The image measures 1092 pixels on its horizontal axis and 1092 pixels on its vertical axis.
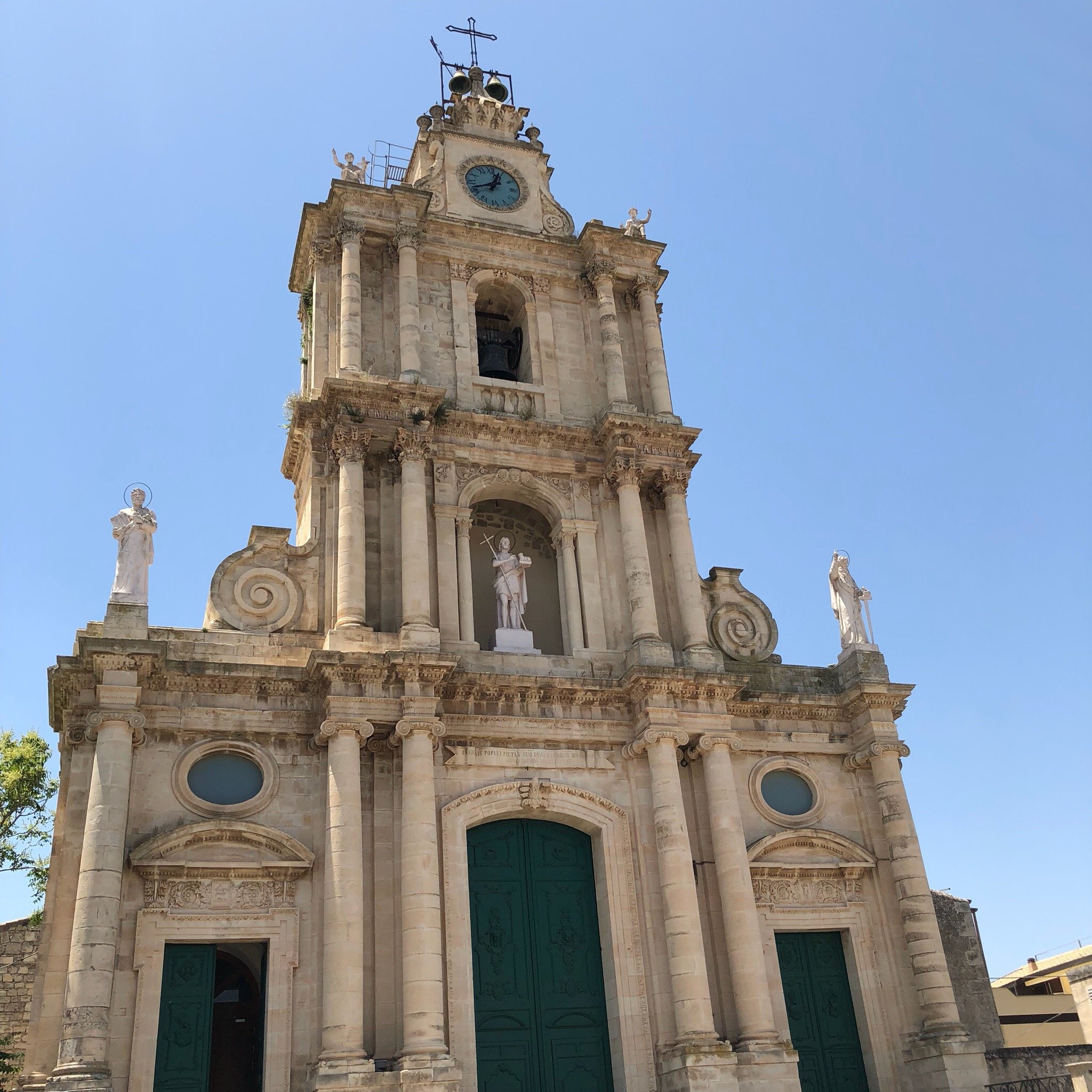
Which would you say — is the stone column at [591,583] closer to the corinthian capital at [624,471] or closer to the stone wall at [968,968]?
the corinthian capital at [624,471]

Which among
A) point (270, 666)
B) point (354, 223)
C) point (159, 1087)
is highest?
point (354, 223)

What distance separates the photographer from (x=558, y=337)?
2453cm

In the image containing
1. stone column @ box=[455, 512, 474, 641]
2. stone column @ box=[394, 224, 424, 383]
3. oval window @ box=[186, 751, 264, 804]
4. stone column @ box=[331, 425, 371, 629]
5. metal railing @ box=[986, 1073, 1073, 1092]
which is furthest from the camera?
stone column @ box=[394, 224, 424, 383]

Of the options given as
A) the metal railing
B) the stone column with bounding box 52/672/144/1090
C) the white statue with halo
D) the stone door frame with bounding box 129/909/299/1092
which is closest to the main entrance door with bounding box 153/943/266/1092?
the stone door frame with bounding box 129/909/299/1092

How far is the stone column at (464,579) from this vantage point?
67.0 feet

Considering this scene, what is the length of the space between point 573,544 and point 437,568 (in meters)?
2.89

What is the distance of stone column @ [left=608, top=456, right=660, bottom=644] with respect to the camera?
20859 mm

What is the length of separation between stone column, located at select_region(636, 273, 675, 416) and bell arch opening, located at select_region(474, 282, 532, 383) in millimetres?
2571

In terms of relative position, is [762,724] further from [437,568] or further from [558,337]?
[558,337]

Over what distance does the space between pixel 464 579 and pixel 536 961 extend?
22.1ft

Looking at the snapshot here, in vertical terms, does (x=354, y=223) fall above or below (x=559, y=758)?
above

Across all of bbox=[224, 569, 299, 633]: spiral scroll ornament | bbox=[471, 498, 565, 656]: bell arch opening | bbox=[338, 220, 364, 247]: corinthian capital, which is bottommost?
bbox=[224, 569, 299, 633]: spiral scroll ornament

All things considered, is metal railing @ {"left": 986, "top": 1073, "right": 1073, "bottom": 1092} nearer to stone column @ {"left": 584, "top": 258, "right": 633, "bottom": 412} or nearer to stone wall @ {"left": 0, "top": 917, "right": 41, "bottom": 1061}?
stone column @ {"left": 584, "top": 258, "right": 633, "bottom": 412}

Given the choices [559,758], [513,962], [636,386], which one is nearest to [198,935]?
[513,962]
